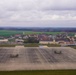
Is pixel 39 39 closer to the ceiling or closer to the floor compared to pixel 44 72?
closer to the floor

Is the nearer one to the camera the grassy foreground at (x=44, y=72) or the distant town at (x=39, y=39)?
the grassy foreground at (x=44, y=72)

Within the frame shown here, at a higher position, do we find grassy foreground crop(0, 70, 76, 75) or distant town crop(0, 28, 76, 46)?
grassy foreground crop(0, 70, 76, 75)

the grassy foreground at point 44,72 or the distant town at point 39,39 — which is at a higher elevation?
the grassy foreground at point 44,72

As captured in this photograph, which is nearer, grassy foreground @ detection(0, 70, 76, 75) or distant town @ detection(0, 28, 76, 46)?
grassy foreground @ detection(0, 70, 76, 75)

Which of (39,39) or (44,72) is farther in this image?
(39,39)

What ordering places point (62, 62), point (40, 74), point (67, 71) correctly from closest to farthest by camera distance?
point (40, 74)
point (67, 71)
point (62, 62)

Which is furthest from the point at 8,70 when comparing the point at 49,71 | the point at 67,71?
the point at 67,71

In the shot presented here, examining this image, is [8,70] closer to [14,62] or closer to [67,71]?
[14,62]

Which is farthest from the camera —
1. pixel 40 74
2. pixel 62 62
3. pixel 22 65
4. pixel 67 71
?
pixel 62 62

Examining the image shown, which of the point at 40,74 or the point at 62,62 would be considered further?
the point at 62,62
